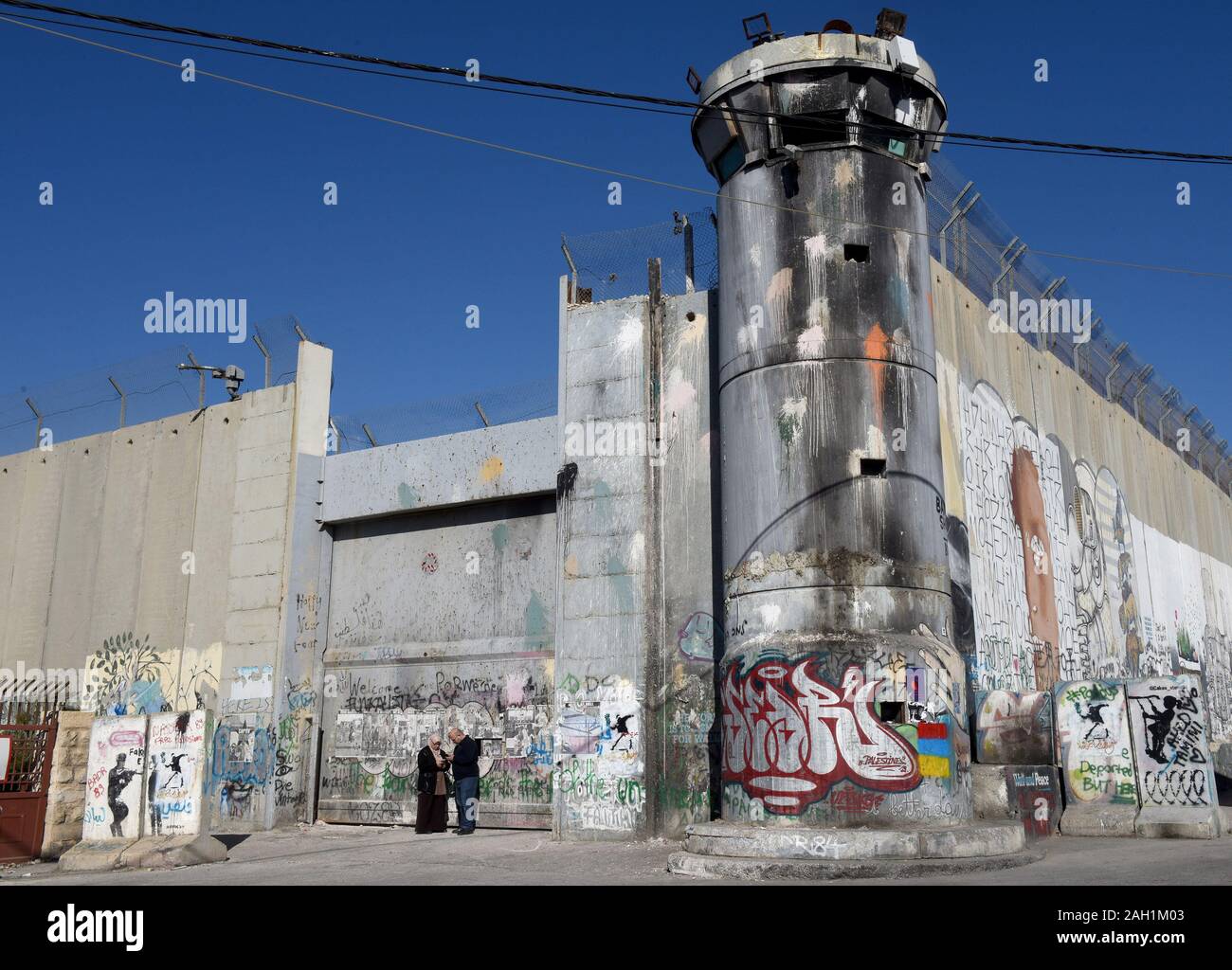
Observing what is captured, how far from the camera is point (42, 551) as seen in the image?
25.4 metres

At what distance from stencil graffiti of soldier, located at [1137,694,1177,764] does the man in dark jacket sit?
931 cm

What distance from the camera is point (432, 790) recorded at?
17406 millimetres

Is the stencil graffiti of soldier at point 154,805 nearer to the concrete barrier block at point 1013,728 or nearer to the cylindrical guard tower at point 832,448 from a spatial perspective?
the cylindrical guard tower at point 832,448

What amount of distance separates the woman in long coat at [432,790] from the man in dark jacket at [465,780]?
0.27 m

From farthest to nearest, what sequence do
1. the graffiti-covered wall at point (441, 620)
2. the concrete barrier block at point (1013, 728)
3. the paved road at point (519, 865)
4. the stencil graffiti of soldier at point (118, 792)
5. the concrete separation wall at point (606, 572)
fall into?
the graffiti-covered wall at point (441, 620) → the concrete barrier block at point (1013, 728) → the concrete separation wall at point (606, 572) → the stencil graffiti of soldier at point (118, 792) → the paved road at point (519, 865)

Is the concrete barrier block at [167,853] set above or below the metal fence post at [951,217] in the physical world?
below

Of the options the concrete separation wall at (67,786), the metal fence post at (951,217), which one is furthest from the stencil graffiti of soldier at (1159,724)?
the concrete separation wall at (67,786)

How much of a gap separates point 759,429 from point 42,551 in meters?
18.2

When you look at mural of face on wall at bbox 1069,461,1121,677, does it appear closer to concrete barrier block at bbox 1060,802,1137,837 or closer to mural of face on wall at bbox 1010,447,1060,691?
mural of face on wall at bbox 1010,447,1060,691

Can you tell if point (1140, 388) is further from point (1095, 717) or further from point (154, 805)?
point (154, 805)

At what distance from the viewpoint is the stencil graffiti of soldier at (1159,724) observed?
15094 mm

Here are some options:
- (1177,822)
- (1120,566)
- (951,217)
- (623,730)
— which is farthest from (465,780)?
(1120,566)
